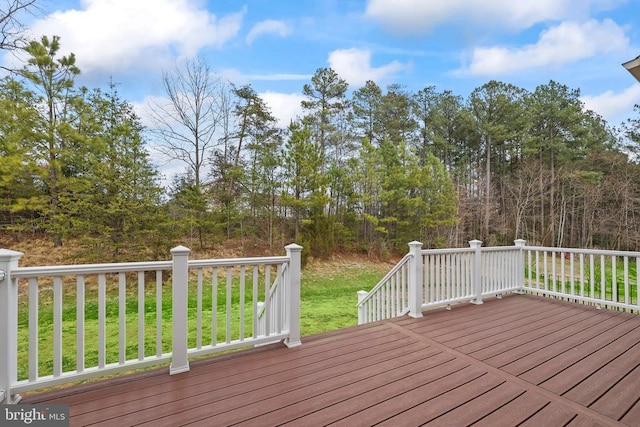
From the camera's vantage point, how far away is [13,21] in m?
4.39

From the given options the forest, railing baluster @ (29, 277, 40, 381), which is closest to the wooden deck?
railing baluster @ (29, 277, 40, 381)

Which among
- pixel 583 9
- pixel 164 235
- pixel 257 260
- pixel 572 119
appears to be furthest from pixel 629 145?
pixel 164 235

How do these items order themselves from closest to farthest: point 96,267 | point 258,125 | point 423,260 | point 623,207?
point 96,267 → point 423,260 → point 258,125 → point 623,207

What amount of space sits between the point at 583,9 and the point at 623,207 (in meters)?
12.7

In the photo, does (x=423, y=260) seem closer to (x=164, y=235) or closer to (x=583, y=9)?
(x=583, y=9)

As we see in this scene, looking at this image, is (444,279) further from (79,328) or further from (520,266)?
(79,328)

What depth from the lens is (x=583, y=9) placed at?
6020 mm

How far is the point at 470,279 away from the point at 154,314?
6.09 meters

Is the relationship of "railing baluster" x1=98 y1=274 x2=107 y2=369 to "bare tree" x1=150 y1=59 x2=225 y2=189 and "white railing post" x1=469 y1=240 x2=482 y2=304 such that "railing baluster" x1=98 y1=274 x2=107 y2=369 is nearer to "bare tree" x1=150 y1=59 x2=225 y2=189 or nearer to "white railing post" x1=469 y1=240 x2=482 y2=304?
"white railing post" x1=469 y1=240 x2=482 y2=304

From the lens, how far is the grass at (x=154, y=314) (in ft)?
14.1

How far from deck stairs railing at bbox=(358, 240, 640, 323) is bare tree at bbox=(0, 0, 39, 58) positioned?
21.9 feet

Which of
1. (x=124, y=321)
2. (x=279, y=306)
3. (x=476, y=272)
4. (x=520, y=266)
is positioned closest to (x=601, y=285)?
(x=520, y=266)

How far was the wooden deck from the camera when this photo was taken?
1.71 metres

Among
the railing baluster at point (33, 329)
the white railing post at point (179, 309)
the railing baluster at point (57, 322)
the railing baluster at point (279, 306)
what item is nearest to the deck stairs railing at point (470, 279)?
the railing baluster at point (279, 306)
